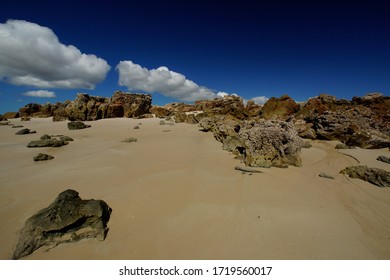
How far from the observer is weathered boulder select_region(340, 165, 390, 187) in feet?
13.2

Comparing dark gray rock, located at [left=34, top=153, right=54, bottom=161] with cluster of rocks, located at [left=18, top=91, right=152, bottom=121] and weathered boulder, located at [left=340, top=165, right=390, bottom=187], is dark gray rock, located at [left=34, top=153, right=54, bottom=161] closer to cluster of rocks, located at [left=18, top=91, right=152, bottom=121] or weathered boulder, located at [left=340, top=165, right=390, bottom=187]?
weathered boulder, located at [left=340, top=165, right=390, bottom=187]

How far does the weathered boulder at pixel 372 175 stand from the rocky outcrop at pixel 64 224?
16.2 feet

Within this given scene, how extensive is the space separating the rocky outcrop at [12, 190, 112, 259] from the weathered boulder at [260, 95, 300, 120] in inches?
620

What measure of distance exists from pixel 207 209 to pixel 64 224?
6.00 ft

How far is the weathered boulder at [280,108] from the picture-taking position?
16.7 meters

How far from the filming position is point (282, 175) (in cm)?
433

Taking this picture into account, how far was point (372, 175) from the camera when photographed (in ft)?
13.8

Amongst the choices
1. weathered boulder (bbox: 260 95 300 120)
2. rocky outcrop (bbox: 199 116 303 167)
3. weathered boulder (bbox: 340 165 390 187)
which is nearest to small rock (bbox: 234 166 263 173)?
rocky outcrop (bbox: 199 116 303 167)

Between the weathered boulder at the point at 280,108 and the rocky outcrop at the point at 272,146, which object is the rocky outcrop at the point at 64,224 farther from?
the weathered boulder at the point at 280,108

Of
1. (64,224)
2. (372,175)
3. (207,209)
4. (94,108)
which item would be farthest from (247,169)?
(94,108)

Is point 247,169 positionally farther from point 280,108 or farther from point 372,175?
point 280,108

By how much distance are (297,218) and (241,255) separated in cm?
110

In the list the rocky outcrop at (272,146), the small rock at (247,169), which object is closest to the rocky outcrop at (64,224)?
the small rock at (247,169)
